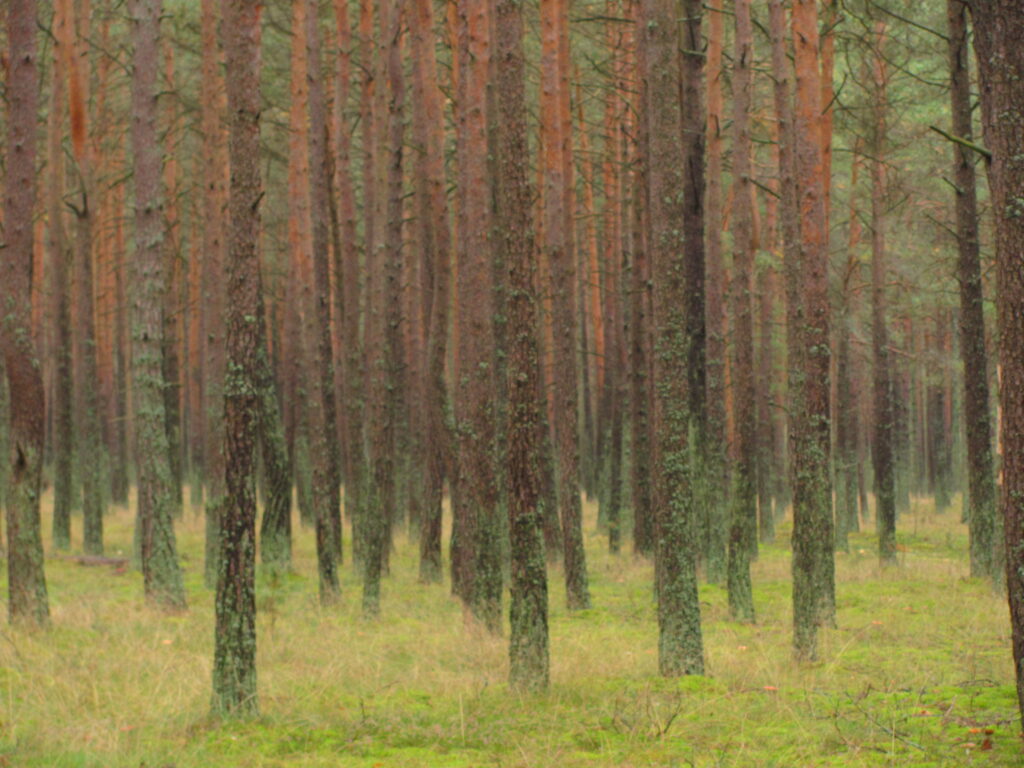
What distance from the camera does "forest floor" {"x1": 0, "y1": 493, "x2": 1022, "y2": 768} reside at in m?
6.76

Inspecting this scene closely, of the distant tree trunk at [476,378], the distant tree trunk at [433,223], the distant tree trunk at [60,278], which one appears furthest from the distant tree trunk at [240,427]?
the distant tree trunk at [60,278]

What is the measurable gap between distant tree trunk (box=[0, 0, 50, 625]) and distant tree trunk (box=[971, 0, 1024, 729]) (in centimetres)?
910

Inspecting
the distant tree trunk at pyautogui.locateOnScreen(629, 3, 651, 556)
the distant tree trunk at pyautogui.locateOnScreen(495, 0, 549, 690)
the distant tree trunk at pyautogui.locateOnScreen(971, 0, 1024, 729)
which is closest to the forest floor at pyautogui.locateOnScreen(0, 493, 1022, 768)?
the distant tree trunk at pyautogui.locateOnScreen(495, 0, 549, 690)

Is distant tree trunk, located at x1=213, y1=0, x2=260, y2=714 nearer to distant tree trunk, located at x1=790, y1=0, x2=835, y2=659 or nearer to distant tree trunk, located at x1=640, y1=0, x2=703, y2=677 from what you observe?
distant tree trunk, located at x1=640, y1=0, x2=703, y2=677

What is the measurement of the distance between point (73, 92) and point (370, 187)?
530 centimetres

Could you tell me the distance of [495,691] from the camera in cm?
861

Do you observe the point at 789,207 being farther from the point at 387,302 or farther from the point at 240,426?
the point at 240,426

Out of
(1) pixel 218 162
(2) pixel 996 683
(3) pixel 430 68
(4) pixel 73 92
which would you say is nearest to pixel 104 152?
(4) pixel 73 92

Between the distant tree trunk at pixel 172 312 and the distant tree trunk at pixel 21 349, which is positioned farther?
the distant tree trunk at pixel 172 312

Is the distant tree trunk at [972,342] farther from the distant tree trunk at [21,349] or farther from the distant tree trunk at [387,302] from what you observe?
the distant tree trunk at [21,349]

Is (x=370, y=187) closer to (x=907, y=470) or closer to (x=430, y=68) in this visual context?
(x=430, y=68)

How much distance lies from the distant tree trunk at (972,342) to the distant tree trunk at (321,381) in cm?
880

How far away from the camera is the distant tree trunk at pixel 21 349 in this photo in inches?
429

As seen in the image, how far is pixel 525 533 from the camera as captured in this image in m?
8.55
